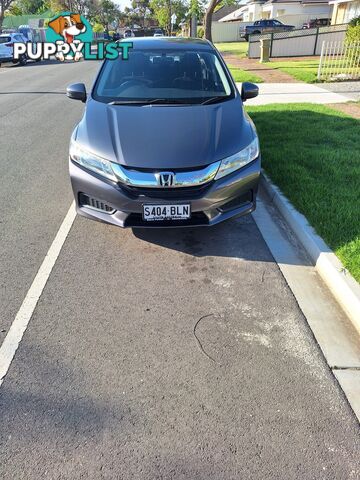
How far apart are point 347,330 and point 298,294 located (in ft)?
1.63

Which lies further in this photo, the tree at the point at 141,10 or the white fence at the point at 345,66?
the tree at the point at 141,10

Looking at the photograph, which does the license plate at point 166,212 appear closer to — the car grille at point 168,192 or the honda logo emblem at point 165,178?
the car grille at point 168,192

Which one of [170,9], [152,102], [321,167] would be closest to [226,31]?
[170,9]

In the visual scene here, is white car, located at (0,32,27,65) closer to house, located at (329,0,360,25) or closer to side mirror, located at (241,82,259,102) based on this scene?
house, located at (329,0,360,25)

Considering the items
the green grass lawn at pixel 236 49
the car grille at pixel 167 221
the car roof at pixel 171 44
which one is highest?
the car roof at pixel 171 44

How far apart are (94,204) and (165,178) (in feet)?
2.40

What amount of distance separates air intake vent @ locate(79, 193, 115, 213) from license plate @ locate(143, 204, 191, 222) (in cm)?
33

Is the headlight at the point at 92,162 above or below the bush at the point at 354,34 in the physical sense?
below

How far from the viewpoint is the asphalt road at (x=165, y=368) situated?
2012mm

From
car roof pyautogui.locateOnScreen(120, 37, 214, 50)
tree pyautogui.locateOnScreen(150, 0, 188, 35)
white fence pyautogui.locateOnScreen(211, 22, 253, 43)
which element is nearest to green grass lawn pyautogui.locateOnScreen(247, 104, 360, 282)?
car roof pyautogui.locateOnScreen(120, 37, 214, 50)

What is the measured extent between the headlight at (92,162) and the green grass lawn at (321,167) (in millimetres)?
2023

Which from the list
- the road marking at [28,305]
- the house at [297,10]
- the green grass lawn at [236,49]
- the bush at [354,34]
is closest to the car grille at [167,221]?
the road marking at [28,305]

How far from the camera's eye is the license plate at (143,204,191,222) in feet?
11.0

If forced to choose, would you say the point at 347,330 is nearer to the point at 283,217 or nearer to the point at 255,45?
the point at 283,217
